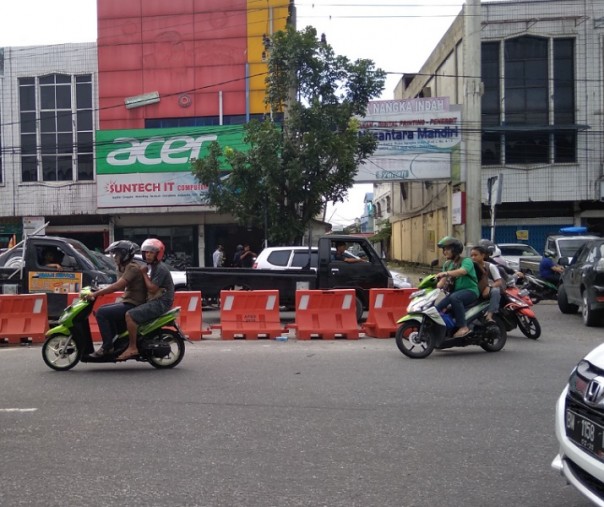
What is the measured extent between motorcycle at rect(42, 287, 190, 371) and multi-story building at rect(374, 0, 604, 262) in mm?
→ 20687

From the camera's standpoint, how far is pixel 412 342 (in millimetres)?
9047

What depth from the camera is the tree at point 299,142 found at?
19.1 m

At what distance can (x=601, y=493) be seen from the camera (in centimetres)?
312

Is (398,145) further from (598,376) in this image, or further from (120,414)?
(598,376)

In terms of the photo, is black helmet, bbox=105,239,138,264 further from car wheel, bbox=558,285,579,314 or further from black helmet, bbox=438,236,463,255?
car wheel, bbox=558,285,579,314

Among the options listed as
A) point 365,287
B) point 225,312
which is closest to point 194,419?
point 225,312

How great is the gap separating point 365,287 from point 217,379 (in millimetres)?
6114

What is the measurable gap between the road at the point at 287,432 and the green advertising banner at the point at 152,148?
58.7 ft

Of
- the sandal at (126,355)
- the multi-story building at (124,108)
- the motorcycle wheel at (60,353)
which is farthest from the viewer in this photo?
the multi-story building at (124,108)

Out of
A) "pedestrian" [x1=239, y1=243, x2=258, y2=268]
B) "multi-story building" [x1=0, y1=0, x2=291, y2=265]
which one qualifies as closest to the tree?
"pedestrian" [x1=239, y1=243, x2=258, y2=268]

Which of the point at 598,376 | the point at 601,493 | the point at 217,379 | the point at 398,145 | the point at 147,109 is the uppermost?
the point at 147,109

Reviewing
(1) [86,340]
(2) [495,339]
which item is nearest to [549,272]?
(2) [495,339]

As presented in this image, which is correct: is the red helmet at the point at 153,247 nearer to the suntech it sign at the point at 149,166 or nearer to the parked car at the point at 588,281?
the parked car at the point at 588,281

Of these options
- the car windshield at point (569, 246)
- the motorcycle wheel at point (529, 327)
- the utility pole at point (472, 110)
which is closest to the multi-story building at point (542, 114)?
the utility pole at point (472, 110)
